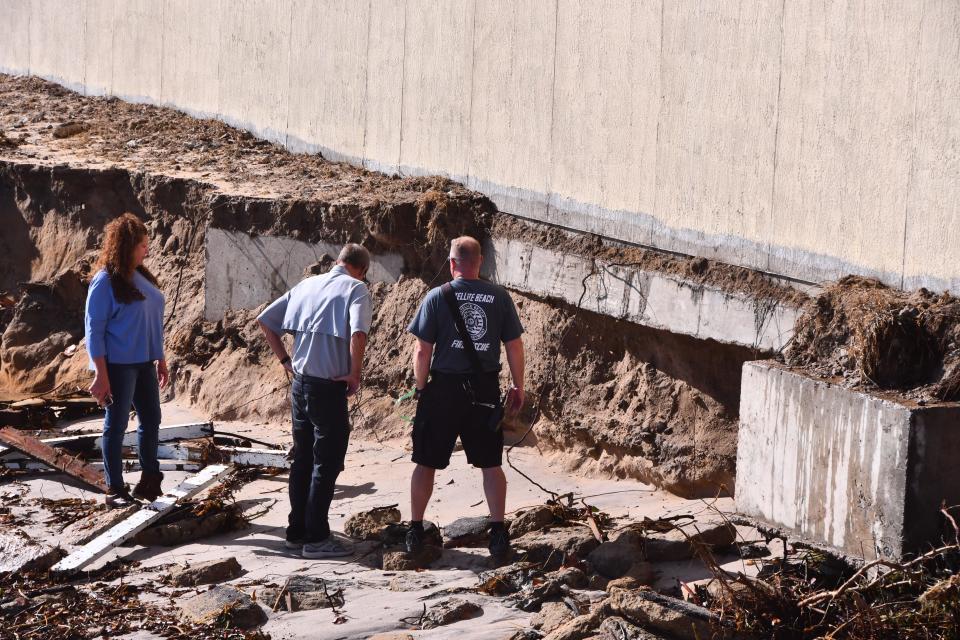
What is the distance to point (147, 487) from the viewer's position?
23.9 feet

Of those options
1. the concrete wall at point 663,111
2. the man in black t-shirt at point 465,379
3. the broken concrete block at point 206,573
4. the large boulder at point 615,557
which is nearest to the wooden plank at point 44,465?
the broken concrete block at point 206,573

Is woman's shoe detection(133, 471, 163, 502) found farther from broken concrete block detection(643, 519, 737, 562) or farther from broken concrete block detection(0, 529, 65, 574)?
broken concrete block detection(643, 519, 737, 562)

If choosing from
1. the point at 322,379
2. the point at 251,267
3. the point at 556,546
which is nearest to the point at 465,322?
the point at 322,379

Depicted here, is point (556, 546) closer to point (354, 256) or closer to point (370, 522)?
point (370, 522)

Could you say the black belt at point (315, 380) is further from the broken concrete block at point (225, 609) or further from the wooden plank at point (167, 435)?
the wooden plank at point (167, 435)

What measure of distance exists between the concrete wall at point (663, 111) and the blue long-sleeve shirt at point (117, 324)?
10.1ft

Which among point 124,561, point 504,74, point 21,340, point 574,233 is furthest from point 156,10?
point 124,561

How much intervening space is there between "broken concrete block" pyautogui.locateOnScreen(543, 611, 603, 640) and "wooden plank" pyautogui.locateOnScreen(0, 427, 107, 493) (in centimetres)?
350

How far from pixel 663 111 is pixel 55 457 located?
15.1 feet

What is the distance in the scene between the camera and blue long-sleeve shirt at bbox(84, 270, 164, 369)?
690cm

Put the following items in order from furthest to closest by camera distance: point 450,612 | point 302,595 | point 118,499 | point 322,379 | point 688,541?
point 118,499 → point 322,379 → point 688,541 → point 302,595 → point 450,612

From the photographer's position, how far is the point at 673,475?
288 inches

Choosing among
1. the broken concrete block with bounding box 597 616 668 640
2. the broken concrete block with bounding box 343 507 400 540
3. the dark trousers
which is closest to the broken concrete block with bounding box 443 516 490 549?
the broken concrete block with bounding box 343 507 400 540

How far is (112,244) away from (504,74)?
345 cm
